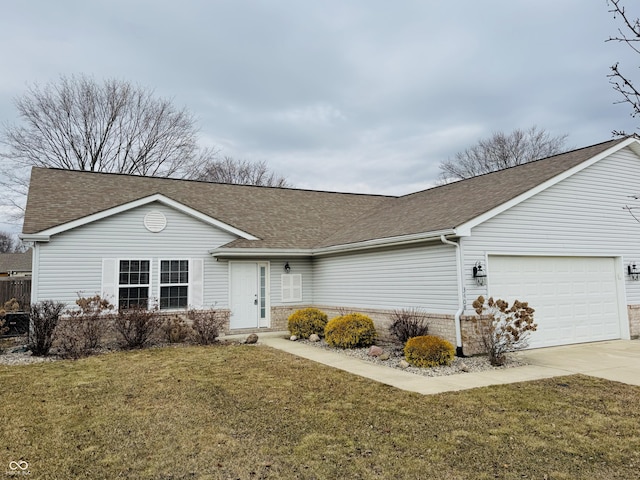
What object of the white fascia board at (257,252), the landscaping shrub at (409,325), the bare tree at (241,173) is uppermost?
the bare tree at (241,173)

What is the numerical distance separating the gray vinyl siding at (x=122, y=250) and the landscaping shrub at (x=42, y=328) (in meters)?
1.25

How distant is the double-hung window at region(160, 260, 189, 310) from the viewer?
1248cm

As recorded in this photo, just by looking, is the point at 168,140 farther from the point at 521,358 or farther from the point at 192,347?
the point at 521,358

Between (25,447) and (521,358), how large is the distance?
8547 millimetres


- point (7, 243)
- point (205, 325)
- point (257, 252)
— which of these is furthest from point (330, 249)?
point (7, 243)

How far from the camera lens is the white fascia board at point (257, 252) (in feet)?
42.0

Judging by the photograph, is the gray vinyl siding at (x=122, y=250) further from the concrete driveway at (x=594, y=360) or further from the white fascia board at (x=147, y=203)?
the concrete driveway at (x=594, y=360)

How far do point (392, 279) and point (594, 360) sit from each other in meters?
4.65

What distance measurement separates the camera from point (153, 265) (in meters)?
12.4

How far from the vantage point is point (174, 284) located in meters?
12.6

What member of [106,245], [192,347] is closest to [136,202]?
[106,245]

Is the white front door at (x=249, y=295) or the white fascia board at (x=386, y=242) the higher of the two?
the white fascia board at (x=386, y=242)

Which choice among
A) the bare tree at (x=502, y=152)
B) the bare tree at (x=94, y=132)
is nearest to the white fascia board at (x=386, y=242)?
the bare tree at (x=94, y=132)

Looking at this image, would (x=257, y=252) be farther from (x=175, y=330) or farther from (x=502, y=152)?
(x=502, y=152)
